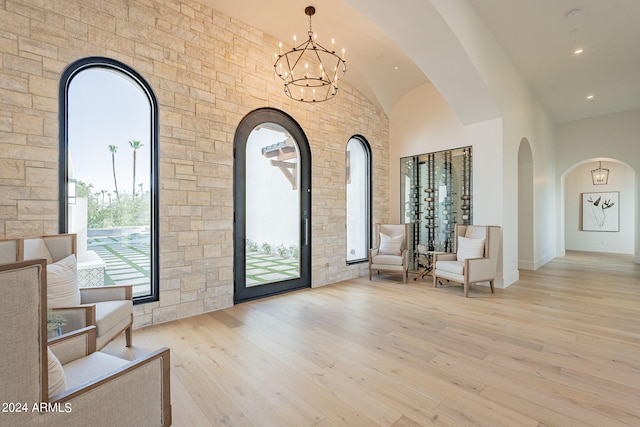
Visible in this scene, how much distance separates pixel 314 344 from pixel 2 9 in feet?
12.9

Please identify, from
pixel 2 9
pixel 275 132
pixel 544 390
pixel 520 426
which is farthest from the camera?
pixel 275 132

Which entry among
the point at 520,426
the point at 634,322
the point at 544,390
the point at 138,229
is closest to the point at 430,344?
the point at 544,390

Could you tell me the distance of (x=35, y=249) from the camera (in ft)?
7.52

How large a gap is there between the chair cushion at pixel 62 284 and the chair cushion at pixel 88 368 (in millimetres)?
835

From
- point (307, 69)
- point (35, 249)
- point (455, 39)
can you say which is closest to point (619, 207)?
point (455, 39)

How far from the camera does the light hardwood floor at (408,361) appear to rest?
5.86ft

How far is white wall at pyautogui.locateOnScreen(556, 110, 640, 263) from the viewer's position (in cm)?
695

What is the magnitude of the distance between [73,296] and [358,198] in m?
4.62

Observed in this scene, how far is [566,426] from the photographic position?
65.2 inches

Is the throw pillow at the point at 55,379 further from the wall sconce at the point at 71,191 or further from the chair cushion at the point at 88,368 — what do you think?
the wall sconce at the point at 71,191

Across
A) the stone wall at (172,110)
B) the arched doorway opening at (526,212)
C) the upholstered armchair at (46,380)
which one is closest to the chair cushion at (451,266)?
the stone wall at (172,110)

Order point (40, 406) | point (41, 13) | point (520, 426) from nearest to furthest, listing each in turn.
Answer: point (40, 406)
point (520, 426)
point (41, 13)

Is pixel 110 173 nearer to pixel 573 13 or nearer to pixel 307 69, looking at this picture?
pixel 307 69

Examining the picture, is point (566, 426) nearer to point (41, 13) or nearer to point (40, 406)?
point (40, 406)
